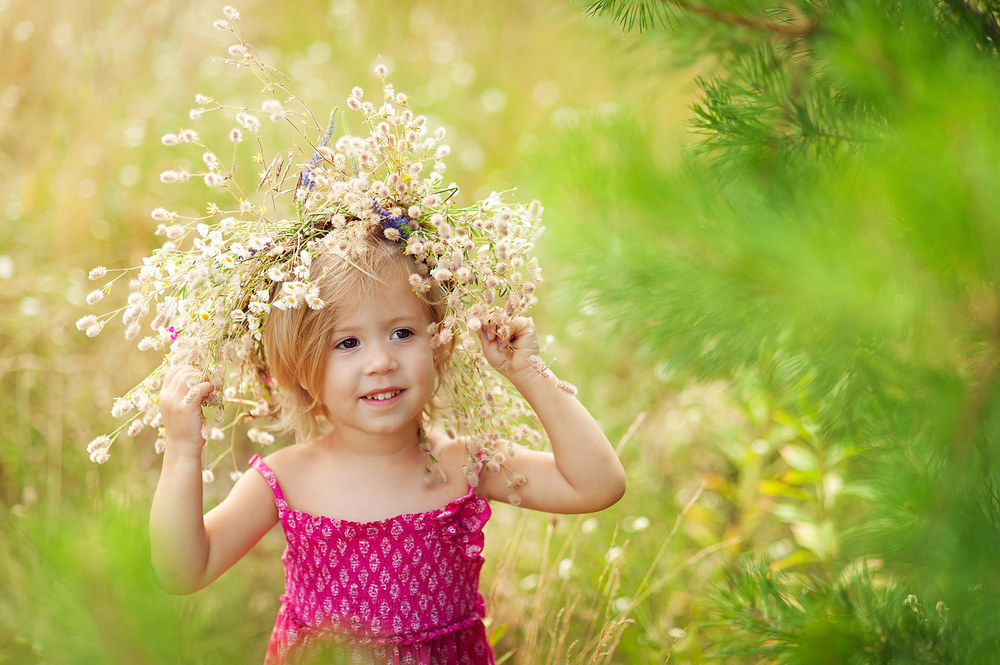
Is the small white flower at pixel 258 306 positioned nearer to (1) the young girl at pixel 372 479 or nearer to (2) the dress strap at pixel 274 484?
(1) the young girl at pixel 372 479

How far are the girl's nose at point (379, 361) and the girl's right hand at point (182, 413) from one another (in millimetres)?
317

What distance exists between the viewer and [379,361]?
1.40m

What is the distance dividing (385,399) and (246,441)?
5.50ft

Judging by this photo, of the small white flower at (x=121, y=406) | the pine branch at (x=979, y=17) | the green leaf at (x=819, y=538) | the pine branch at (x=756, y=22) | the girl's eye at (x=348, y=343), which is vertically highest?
the pine branch at (x=756, y=22)

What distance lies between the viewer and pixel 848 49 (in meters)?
0.63

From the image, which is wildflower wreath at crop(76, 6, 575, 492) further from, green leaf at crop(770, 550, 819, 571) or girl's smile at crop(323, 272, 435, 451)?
green leaf at crop(770, 550, 819, 571)

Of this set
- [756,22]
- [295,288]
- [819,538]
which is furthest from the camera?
[819,538]

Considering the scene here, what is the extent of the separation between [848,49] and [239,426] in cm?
269

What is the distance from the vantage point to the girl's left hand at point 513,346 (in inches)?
55.5

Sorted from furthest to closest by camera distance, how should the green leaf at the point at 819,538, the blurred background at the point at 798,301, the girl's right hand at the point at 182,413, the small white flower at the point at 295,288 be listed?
1. the green leaf at the point at 819,538
2. the girl's right hand at the point at 182,413
3. the small white flower at the point at 295,288
4. the blurred background at the point at 798,301

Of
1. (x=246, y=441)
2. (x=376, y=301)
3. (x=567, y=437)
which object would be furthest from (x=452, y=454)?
(x=246, y=441)

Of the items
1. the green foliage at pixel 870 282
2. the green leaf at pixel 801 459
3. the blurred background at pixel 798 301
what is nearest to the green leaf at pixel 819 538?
the blurred background at pixel 798 301

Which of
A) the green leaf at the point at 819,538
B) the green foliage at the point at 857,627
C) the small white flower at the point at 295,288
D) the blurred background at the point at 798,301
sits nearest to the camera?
the blurred background at the point at 798,301

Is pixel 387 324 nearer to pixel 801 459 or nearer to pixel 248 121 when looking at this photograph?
pixel 248 121
